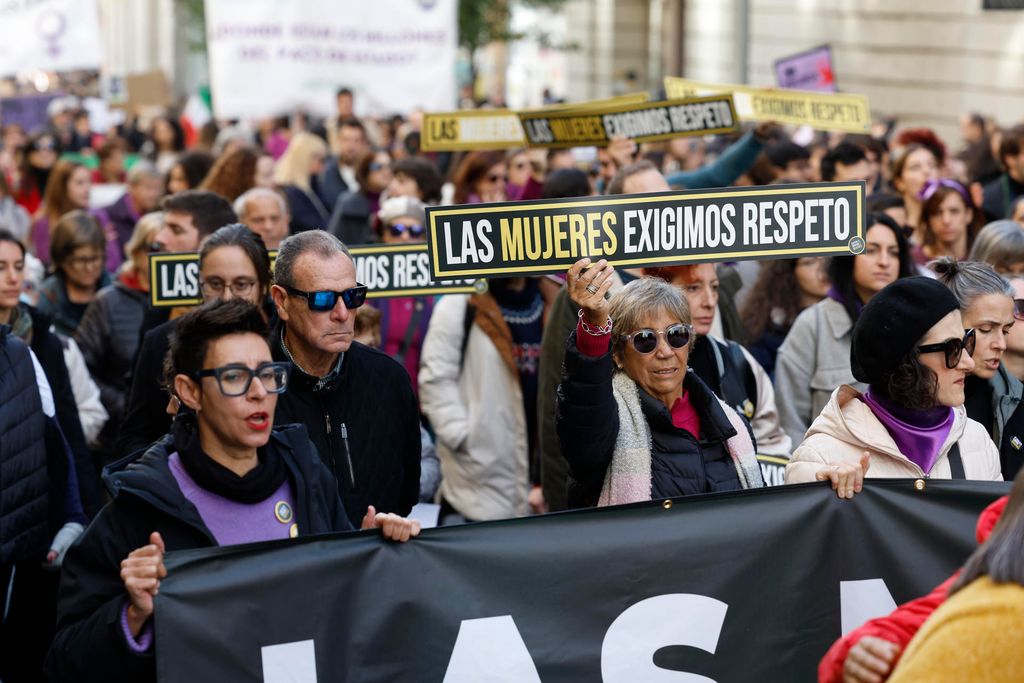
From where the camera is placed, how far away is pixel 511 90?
46.6 m

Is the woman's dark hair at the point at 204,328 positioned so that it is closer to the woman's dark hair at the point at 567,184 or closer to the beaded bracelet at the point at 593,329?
the beaded bracelet at the point at 593,329

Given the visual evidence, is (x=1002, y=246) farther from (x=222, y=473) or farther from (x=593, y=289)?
(x=222, y=473)

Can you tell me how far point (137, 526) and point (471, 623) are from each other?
0.88m

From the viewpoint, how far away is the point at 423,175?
387 inches

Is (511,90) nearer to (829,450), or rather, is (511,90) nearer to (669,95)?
(669,95)

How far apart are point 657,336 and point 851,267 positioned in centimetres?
218

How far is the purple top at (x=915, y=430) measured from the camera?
4.43 meters

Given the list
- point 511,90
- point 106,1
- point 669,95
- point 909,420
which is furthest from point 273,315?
point 106,1

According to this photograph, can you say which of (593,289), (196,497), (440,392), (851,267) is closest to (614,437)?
(593,289)

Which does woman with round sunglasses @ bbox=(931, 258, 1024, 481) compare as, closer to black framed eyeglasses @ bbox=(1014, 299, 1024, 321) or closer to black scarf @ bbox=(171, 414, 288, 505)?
black framed eyeglasses @ bbox=(1014, 299, 1024, 321)

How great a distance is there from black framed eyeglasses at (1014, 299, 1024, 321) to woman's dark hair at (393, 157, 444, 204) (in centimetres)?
485

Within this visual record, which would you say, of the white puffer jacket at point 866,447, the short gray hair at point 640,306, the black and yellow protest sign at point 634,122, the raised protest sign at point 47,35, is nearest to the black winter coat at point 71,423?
the short gray hair at point 640,306

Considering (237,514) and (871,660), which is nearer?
(871,660)

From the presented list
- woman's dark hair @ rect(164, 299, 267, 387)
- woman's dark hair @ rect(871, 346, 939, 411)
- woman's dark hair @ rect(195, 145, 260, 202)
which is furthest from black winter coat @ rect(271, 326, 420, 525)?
woman's dark hair @ rect(195, 145, 260, 202)
